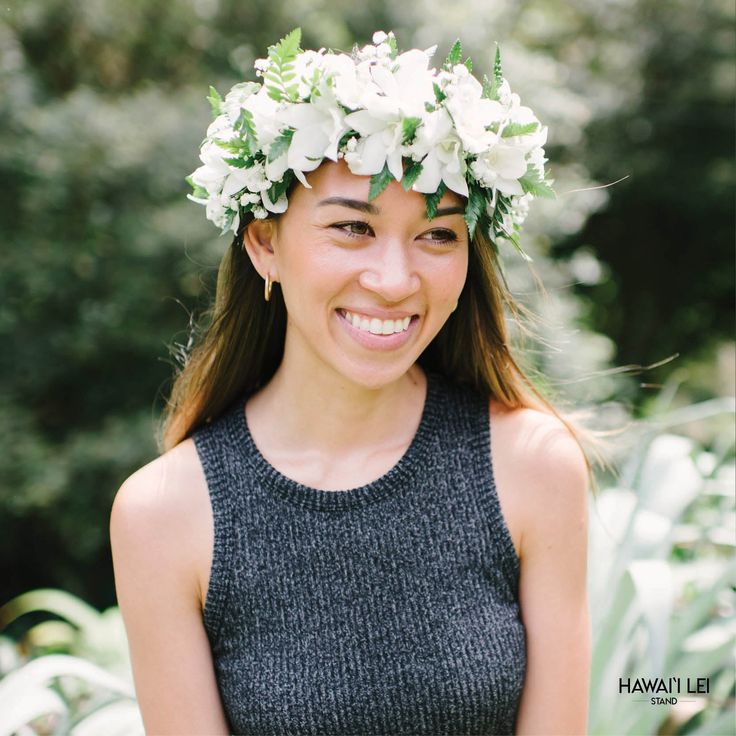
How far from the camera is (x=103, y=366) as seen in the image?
4.39 metres

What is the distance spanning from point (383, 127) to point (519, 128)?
29 cm

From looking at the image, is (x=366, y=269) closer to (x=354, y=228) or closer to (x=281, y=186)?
(x=354, y=228)

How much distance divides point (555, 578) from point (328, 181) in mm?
992

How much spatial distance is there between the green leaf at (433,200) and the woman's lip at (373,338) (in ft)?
0.83

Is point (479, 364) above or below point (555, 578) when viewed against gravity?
above

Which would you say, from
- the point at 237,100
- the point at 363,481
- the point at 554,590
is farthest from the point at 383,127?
the point at 554,590

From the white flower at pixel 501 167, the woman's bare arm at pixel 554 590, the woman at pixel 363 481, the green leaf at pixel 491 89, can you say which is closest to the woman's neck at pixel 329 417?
the woman at pixel 363 481

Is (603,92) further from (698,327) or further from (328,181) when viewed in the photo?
(328,181)

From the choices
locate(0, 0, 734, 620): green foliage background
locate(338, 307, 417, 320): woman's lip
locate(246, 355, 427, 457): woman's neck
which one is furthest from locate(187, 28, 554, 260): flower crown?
locate(0, 0, 734, 620): green foliage background

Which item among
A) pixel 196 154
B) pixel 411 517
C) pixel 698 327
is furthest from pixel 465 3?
pixel 698 327

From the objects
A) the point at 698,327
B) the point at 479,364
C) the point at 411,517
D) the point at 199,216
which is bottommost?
the point at 698,327

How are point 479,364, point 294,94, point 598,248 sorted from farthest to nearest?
point 598,248 < point 479,364 < point 294,94

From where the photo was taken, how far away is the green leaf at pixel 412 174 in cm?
165

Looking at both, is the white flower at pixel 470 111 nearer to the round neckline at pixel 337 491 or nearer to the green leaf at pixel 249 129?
the green leaf at pixel 249 129
